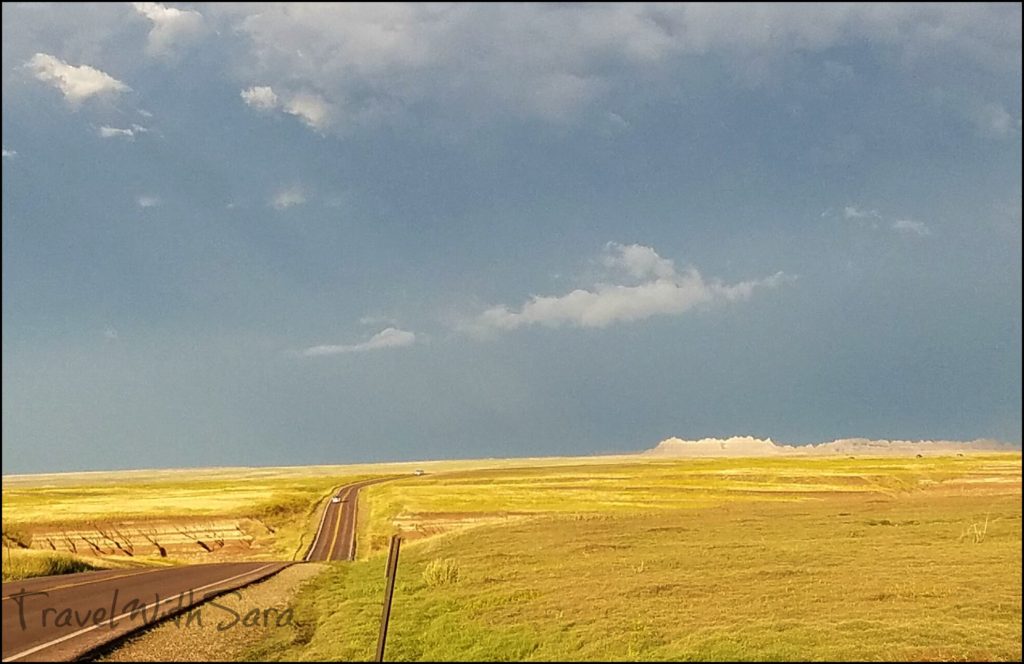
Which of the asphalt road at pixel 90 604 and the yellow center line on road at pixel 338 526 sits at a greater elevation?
the asphalt road at pixel 90 604

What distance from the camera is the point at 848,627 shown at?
2461cm

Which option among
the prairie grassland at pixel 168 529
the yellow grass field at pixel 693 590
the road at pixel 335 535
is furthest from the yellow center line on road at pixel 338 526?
the prairie grassland at pixel 168 529

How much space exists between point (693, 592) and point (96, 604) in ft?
79.1

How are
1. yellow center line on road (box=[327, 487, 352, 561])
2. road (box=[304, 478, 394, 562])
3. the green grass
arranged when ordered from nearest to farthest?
the green grass < road (box=[304, 478, 394, 562]) < yellow center line on road (box=[327, 487, 352, 561])

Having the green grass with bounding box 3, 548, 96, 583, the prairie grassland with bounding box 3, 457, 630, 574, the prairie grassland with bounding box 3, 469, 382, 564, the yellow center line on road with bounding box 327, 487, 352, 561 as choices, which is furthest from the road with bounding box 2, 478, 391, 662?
the prairie grassland with bounding box 3, 469, 382, 564

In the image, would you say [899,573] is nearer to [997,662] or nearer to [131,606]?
[997,662]

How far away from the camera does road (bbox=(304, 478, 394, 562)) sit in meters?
59.9

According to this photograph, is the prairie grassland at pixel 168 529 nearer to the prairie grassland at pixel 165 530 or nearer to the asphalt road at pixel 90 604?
the prairie grassland at pixel 165 530

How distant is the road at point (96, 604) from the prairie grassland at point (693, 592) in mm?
4153

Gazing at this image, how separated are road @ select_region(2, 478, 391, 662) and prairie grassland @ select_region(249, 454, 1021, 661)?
4.15 metres

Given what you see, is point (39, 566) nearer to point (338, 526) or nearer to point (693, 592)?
point (693, 592)

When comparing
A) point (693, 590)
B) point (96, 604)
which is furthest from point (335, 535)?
point (693, 590)

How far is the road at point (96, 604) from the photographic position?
64.3 ft

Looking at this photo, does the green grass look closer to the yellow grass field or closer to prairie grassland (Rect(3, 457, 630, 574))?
the yellow grass field
